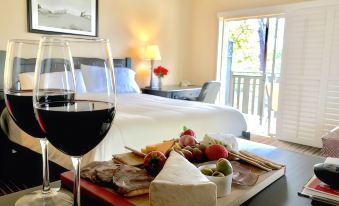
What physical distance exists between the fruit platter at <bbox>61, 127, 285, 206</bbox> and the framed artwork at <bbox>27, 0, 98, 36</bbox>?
123 inches

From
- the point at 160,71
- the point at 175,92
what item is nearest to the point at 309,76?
the point at 175,92

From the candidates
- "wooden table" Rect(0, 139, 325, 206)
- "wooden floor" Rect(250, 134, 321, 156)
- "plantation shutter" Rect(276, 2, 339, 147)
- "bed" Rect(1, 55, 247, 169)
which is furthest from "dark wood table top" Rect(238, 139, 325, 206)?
"plantation shutter" Rect(276, 2, 339, 147)

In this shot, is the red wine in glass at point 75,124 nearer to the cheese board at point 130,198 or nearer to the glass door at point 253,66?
the cheese board at point 130,198

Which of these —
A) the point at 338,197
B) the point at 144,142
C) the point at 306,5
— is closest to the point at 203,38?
the point at 306,5

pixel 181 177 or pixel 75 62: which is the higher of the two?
pixel 75 62

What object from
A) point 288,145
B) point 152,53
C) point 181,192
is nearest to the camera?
point 181,192

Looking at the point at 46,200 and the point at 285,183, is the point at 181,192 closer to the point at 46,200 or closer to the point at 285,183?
the point at 46,200

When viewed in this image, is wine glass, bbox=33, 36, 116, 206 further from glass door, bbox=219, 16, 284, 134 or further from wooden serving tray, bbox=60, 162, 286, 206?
glass door, bbox=219, 16, 284, 134

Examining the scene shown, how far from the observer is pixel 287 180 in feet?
2.98

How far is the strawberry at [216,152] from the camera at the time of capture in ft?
3.00

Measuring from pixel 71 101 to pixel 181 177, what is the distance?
0.28m

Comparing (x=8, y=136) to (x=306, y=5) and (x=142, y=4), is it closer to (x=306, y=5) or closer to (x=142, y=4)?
(x=142, y=4)

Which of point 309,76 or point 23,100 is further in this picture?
point 309,76

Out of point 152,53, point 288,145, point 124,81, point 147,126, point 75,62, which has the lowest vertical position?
point 288,145
